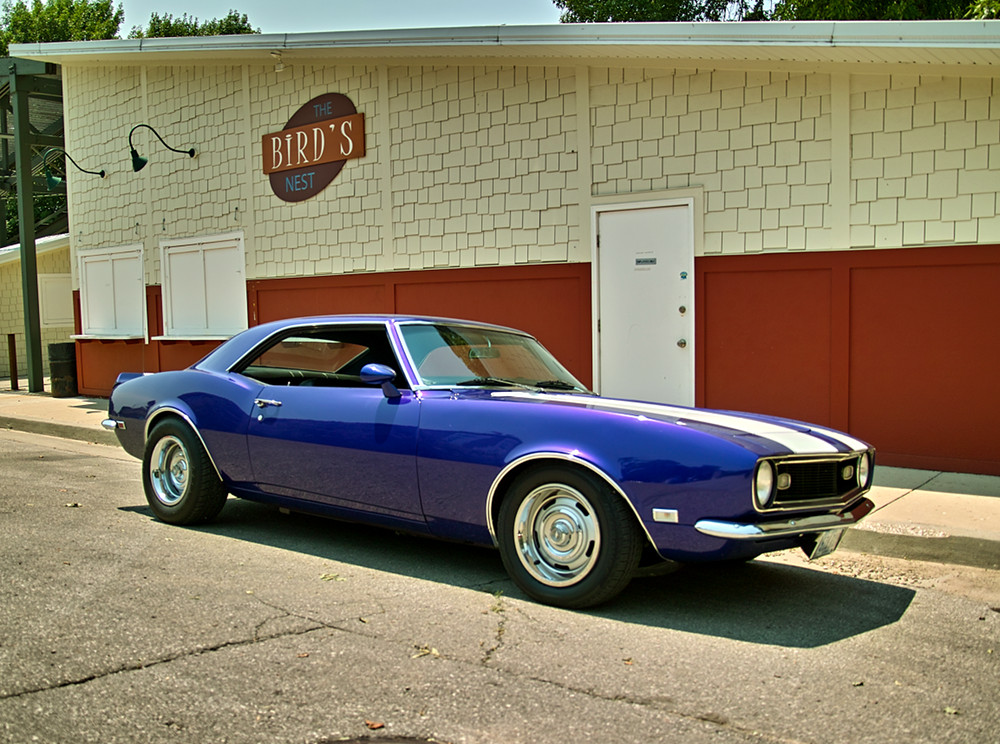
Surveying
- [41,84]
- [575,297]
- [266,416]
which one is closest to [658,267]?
[575,297]

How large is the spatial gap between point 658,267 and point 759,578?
4.75 meters

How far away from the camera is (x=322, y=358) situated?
5.64 meters

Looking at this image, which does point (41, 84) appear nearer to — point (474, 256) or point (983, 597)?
point (474, 256)

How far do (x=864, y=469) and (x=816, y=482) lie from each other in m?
0.50

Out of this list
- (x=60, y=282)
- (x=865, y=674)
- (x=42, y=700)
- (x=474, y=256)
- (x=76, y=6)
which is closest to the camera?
(x=42, y=700)

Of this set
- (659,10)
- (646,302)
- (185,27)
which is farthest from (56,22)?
(646,302)

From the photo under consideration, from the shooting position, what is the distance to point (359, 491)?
5012 millimetres

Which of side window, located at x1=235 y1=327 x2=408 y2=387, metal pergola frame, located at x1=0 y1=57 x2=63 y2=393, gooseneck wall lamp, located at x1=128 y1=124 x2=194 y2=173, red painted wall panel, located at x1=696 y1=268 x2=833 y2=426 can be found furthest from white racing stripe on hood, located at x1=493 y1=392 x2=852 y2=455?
metal pergola frame, located at x1=0 y1=57 x2=63 y2=393

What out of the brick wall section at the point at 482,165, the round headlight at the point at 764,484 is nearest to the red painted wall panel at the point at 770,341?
the brick wall section at the point at 482,165

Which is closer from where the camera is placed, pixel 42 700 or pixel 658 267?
pixel 42 700

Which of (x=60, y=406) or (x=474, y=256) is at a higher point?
(x=474, y=256)

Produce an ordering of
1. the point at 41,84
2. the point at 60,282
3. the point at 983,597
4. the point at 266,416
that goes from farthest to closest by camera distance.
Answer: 1. the point at 60,282
2. the point at 41,84
3. the point at 266,416
4. the point at 983,597

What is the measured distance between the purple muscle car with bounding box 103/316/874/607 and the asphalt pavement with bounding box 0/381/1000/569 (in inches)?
49.3

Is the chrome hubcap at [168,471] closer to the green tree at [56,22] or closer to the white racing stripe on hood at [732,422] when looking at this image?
the white racing stripe on hood at [732,422]
